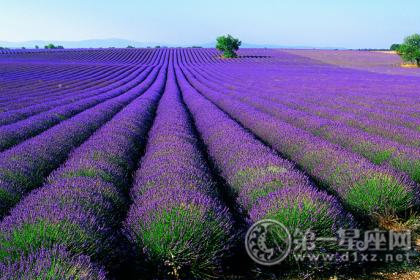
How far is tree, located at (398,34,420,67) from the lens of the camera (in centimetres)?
4756

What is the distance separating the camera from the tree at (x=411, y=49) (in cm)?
4756

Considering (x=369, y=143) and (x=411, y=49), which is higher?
(x=369, y=143)

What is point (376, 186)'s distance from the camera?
4.03 meters

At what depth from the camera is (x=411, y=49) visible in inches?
1891

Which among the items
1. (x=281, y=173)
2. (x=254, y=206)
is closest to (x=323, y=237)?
(x=254, y=206)

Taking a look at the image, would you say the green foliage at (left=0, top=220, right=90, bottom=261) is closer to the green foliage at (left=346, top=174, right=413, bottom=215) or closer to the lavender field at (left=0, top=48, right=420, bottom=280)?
the lavender field at (left=0, top=48, right=420, bottom=280)

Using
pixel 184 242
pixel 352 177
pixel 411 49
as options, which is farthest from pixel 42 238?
pixel 411 49

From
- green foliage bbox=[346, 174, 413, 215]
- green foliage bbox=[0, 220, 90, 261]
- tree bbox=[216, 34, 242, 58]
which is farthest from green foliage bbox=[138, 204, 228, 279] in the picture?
tree bbox=[216, 34, 242, 58]

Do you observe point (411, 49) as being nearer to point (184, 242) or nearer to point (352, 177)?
point (352, 177)

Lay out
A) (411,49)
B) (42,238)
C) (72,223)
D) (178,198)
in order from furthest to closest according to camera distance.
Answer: (411,49), (178,198), (72,223), (42,238)

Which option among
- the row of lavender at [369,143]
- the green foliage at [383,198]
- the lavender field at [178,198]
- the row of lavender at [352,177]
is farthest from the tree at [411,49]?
the green foliage at [383,198]

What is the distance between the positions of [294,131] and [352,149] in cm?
115

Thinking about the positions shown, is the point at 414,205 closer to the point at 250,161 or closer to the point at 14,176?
the point at 250,161

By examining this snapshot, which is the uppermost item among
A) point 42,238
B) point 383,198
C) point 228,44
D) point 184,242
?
point 42,238
